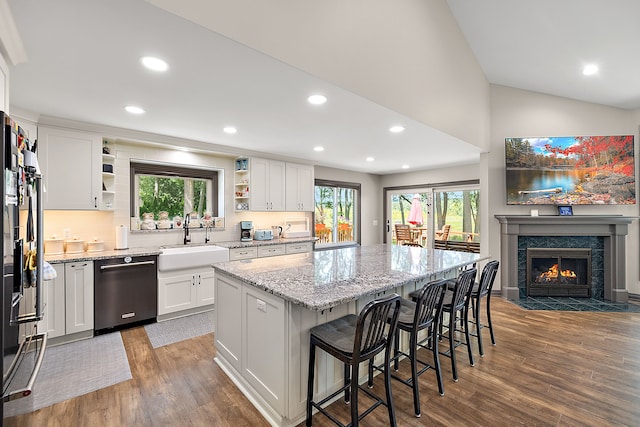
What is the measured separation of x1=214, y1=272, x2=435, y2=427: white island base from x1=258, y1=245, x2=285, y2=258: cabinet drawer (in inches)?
87.0

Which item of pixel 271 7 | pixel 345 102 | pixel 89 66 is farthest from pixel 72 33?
pixel 345 102

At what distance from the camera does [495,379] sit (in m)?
2.40

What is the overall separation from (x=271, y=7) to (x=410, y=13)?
6.36 feet

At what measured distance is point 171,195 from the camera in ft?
14.5

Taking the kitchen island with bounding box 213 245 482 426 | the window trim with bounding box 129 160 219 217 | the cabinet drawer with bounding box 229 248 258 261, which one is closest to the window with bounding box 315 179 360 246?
the cabinet drawer with bounding box 229 248 258 261

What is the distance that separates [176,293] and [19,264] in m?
2.36

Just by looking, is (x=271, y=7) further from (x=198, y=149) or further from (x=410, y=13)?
(x=198, y=149)

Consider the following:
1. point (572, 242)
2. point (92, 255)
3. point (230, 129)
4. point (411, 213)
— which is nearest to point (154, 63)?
point (230, 129)

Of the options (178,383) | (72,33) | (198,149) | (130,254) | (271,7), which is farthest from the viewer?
(198,149)

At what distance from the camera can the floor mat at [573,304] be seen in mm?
4126

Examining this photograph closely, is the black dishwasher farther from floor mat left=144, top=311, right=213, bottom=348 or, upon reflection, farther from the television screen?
the television screen

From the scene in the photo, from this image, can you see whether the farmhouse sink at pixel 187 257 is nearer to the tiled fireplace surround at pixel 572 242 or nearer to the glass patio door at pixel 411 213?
the tiled fireplace surround at pixel 572 242

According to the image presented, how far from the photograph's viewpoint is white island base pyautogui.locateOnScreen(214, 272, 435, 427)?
1823 millimetres

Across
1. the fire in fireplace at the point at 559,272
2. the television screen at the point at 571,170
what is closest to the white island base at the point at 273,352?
the television screen at the point at 571,170
